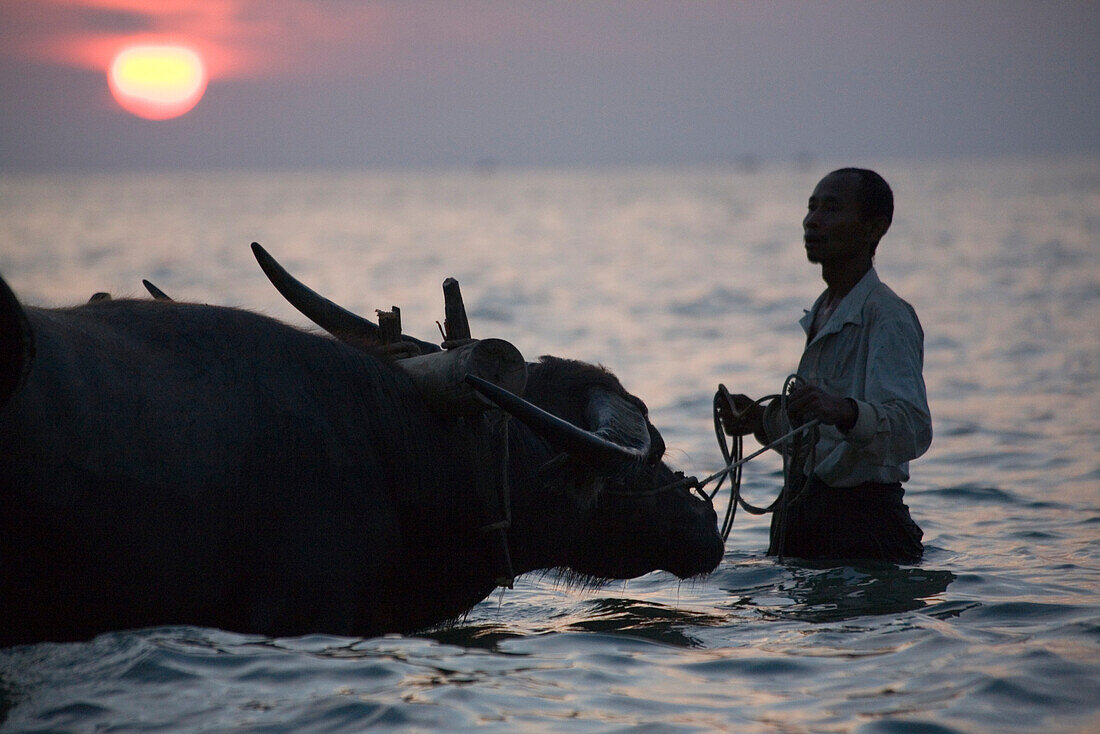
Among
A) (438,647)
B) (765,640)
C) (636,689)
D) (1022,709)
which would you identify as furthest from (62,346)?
(1022,709)

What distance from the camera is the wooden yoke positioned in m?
4.33

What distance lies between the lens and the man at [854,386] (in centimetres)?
545

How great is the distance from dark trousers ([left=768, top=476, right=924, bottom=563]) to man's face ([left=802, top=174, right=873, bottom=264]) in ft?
3.41

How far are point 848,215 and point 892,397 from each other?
2.93 ft

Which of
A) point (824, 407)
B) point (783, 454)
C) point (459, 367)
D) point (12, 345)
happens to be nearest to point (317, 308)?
point (459, 367)

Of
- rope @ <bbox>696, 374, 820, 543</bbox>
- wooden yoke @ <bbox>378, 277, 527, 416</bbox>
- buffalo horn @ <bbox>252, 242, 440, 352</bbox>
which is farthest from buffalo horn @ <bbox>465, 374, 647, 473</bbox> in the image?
rope @ <bbox>696, 374, 820, 543</bbox>

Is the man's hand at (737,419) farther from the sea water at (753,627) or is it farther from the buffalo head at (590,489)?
the buffalo head at (590,489)

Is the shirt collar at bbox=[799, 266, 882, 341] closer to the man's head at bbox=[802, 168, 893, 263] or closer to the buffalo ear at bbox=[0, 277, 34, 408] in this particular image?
the man's head at bbox=[802, 168, 893, 263]

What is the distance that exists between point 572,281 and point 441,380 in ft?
84.9

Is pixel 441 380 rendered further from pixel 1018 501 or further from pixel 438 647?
pixel 1018 501

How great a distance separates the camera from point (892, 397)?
5.37 m

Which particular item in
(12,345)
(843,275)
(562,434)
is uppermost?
(843,275)

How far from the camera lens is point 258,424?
13.2 ft

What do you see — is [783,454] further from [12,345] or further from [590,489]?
[12,345]
